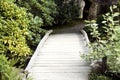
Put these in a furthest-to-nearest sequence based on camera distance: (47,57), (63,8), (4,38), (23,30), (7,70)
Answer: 1. (63,8)
2. (47,57)
3. (23,30)
4. (4,38)
5. (7,70)

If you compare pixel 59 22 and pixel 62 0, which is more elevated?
pixel 62 0

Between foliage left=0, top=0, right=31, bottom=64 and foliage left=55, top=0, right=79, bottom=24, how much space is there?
196 inches

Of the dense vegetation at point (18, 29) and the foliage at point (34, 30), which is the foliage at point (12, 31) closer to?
the dense vegetation at point (18, 29)

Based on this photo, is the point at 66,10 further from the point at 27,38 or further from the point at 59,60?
the point at 59,60

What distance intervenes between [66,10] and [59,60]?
5346 mm

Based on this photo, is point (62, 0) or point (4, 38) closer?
point (4, 38)

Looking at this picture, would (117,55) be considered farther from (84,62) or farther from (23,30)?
(23,30)

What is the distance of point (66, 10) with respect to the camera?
13172mm

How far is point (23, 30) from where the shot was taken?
782cm

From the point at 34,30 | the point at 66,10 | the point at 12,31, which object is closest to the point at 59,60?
the point at 12,31

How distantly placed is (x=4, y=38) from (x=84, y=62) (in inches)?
89.0

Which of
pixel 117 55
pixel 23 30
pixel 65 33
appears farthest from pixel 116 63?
pixel 65 33

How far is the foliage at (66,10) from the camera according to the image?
12962 millimetres

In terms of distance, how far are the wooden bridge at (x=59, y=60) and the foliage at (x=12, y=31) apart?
52 cm
